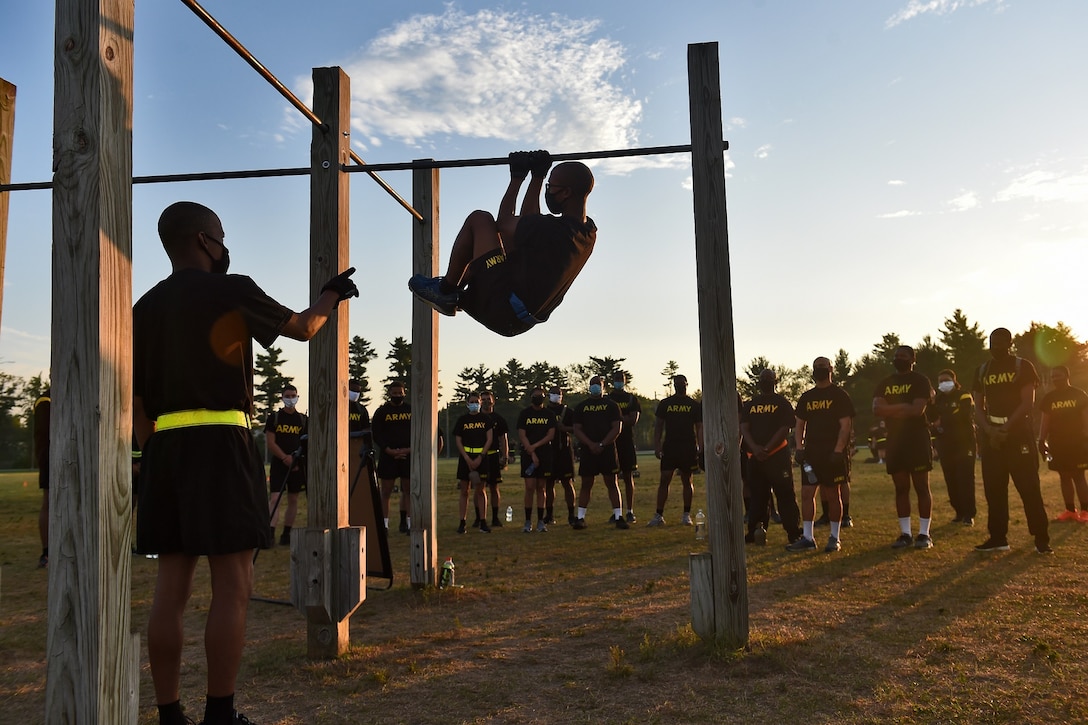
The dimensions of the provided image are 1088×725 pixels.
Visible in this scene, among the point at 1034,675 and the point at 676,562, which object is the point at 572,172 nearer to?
the point at 1034,675

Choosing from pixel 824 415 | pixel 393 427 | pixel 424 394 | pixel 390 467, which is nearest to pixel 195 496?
pixel 424 394

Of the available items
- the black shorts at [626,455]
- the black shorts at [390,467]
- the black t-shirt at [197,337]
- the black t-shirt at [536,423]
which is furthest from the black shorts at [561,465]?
the black t-shirt at [197,337]

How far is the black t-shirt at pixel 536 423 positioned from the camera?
12.3 metres

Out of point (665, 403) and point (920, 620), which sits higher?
point (665, 403)

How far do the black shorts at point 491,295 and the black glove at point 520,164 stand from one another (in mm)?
476

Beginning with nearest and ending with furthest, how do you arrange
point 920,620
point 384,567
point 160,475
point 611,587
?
point 160,475
point 920,620
point 384,567
point 611,587

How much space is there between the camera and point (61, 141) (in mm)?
2451

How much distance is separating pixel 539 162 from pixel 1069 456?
9.86m

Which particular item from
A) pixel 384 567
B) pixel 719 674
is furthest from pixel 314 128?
pixel 719 674

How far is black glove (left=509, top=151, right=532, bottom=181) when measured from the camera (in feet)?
14.4

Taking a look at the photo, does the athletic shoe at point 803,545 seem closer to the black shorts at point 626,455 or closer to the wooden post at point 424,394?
the black shorts at point 626,455

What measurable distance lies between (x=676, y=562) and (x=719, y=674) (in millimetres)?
4130

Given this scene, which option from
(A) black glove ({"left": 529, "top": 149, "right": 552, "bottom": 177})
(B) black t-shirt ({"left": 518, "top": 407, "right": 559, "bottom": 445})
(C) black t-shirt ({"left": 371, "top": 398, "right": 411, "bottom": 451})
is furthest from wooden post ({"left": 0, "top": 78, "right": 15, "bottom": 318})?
(B) black t-shirt ({"left": 518, "top": 407, "right": 559, "bottom": 445})

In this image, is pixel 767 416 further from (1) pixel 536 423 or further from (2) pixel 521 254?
(2) pixel 521 254
